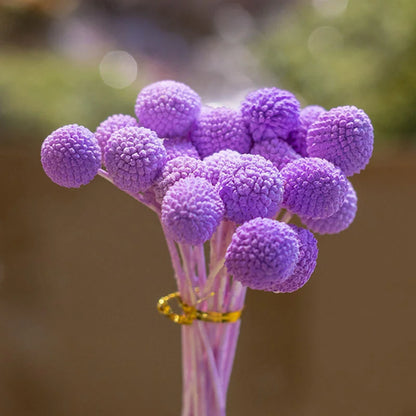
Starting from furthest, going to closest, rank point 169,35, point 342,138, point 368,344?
point 169,35
point 368,344
point 342,138

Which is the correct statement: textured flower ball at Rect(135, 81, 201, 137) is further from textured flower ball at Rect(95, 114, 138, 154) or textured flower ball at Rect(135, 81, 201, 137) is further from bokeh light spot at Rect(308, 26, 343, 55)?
bokeh light spot at Rect(308, 26, 343, 55)

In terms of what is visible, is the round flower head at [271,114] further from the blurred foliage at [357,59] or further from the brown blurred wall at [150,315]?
the blurred foliage at [357,59]

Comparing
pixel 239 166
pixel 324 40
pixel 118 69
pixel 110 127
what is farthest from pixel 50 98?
pixel 239 166

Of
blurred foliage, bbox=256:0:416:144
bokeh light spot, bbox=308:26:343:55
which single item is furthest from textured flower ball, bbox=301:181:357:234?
bokeh light spot, bbox=308:26:343:55

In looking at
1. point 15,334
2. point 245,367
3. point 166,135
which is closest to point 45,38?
point 15,334

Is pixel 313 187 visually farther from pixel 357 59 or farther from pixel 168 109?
pixel 357 59

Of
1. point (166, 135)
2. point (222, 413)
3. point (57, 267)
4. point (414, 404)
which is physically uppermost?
point (166, 135)

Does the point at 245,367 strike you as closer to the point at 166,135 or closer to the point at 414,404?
the point at 414,404
